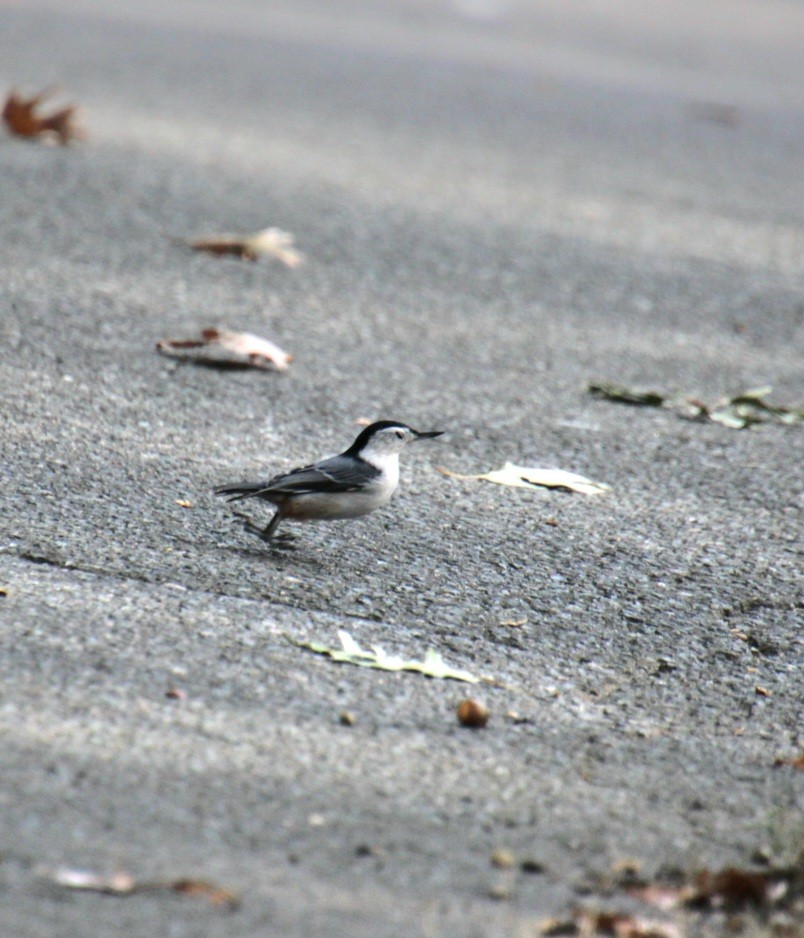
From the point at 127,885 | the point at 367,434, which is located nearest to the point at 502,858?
the point at 127,885

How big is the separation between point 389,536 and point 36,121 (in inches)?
194

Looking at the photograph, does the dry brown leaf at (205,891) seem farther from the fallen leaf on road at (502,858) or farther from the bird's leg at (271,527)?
the bird's leg at (271,527)

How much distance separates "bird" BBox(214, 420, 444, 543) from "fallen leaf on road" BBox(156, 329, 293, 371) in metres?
1.37

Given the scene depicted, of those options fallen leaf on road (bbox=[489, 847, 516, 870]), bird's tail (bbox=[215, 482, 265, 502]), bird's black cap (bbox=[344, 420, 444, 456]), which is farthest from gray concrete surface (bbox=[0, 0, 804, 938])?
bird's black cap (bbox=[344, 420, 444, 456])

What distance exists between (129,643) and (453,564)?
1061 mm

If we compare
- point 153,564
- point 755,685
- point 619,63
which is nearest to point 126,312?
point 153,564

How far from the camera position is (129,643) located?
3238mm

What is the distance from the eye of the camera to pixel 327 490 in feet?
12.9

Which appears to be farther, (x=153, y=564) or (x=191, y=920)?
(x=153, y=564)

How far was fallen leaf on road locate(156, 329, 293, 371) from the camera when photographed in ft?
17.4

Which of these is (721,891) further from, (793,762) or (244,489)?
(244,489)

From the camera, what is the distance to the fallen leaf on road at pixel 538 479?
463 cm

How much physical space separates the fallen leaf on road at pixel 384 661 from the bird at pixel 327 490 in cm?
62

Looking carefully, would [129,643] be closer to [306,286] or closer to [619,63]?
[306,286]
